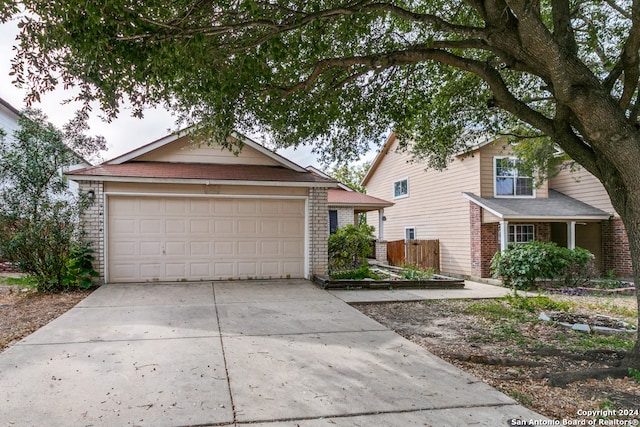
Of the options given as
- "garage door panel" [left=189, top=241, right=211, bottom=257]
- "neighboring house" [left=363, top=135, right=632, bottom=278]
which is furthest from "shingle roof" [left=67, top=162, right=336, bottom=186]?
"neighboring house" [left=363, top=135, right=632, bottom=278]

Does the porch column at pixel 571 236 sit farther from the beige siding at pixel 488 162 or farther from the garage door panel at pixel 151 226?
the garage door panel at pixel 151 226

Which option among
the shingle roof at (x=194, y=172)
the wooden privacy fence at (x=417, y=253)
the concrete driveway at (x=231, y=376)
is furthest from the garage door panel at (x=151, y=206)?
the wooden privacy fence at (x=417, y=253)

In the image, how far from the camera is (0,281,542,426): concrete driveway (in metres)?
3.33

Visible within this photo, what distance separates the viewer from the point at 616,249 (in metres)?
14.2

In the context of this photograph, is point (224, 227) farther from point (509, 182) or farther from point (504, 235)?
point (509, 182)

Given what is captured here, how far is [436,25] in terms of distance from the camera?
537 cm

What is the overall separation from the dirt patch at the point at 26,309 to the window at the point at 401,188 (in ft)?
45.6

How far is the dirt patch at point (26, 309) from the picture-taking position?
19.2 ft

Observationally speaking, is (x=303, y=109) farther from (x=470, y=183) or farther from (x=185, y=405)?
(x=470, y=183)

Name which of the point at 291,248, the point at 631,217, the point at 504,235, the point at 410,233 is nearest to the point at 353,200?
the point at 410,233

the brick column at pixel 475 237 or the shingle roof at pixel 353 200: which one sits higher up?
the shingle roof at pixel 353 200

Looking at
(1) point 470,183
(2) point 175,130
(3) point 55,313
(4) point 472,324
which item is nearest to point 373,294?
(4) point 472,324

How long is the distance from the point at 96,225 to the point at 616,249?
1683 cm

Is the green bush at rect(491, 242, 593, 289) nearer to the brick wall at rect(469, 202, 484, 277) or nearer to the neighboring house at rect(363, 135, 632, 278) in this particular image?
the neighboring house at rect(363, 135, 632, 278)
